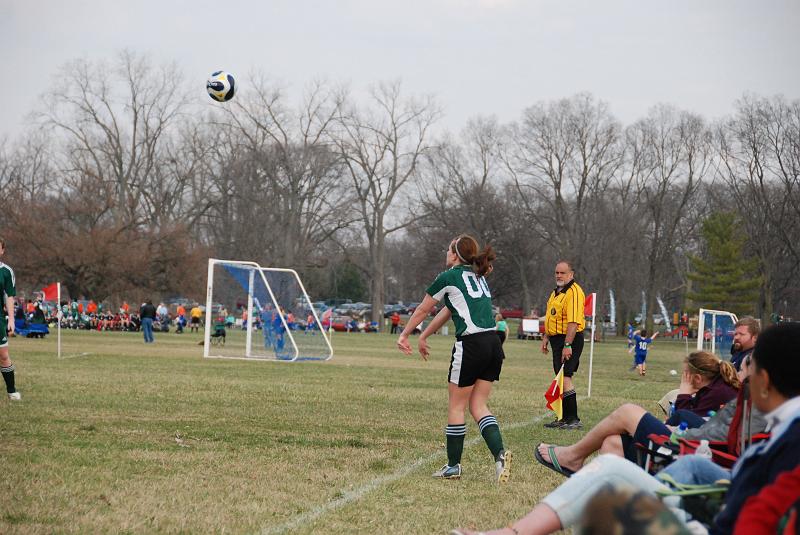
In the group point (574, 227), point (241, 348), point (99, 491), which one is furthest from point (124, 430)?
point (574, 227)

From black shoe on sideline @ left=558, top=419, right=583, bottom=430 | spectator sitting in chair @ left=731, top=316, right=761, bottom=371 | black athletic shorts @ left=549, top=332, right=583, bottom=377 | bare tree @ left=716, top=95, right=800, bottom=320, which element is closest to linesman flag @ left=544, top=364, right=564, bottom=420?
black shoe on sideline @ left=558, top=419, right=583, bottom=430

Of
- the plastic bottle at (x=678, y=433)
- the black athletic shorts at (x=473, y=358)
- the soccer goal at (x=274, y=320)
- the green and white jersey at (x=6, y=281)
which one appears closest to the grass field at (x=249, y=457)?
the black athletic shorts at (x=473, y=358)

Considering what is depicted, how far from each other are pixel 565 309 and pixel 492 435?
180 inches

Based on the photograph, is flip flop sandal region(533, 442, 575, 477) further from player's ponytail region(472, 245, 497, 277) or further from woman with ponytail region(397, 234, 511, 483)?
player's ponytail region(472, 245, 497, 277)

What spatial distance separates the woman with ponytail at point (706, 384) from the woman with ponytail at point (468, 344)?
1580 mm

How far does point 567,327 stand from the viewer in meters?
12.1

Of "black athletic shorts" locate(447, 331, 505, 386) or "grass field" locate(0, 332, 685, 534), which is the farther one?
"black athletic shorts" locate(447, 331, 505, 386)

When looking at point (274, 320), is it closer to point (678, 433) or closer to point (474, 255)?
point (474, 255)

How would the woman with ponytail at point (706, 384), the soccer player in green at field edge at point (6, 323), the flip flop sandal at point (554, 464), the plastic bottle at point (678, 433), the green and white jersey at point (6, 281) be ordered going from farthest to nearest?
the green and white jersey at point (6, 281) → the soccer player in green at field edge at point (6, 323) → the woman with ponytail at point (706, 384) → the flip flop sandal at point (554, 464) → the plastic bottle at point (678, 433)

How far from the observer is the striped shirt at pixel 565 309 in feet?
39.5

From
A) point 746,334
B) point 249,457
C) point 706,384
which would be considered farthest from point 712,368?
point 249,457

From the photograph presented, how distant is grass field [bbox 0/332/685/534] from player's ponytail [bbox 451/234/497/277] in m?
1.69

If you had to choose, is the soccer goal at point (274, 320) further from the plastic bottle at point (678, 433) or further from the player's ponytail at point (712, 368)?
the plastic bottle at point (678, 433)

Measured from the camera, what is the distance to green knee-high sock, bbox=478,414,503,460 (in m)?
7.79
